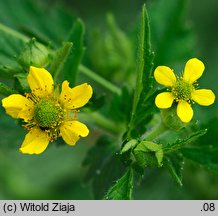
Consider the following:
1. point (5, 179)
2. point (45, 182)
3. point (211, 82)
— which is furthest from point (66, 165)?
point (211, 82)

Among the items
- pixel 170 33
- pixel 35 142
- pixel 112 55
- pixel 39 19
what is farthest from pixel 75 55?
pixel 39 19

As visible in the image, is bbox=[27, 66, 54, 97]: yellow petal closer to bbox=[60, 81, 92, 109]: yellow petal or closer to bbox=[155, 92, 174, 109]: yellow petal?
bbox=[60, 81, 92, 109]: yellow petal

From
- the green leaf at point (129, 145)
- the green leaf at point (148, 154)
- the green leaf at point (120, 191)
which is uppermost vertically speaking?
the green leaf at point (129, 145)

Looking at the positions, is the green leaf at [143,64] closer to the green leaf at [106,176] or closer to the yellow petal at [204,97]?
the yellow petal at [204,97]

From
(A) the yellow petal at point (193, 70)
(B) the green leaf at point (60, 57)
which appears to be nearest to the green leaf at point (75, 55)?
(B) the green leaf at point (60, 57)

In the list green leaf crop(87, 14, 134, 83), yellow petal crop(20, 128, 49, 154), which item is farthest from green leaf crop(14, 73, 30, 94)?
green leaf crop(87, 14, 134, 83)
